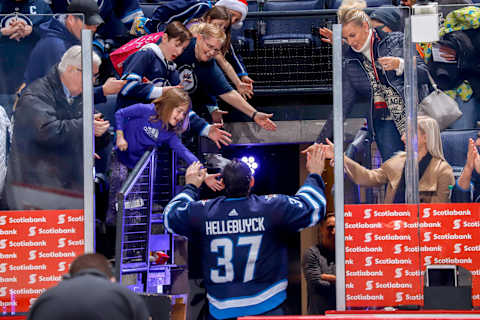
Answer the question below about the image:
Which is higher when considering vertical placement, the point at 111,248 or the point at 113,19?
the point at 113,19

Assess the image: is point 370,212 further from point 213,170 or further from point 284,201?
point 213,170

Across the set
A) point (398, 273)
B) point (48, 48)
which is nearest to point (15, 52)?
point (48, 48)

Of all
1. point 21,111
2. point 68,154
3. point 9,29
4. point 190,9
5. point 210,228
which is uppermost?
point 190,9

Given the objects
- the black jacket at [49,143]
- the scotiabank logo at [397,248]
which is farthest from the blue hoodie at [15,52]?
the scotiabank logo at [397,248]

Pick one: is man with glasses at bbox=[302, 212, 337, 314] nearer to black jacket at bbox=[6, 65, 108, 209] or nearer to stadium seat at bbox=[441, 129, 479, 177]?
stadium seat at bbox=[441, 129, 479, 177]

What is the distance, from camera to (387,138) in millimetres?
4590

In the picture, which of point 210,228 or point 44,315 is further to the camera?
point 210,228

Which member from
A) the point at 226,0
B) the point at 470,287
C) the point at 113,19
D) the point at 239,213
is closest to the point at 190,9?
the point at 226,0

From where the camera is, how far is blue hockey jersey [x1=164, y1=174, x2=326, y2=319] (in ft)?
15.0

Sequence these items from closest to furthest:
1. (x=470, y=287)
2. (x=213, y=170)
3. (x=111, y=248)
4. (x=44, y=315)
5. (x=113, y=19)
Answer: (x=44, y=315), (x=470, y=287), (x=111, y=248), (x=213, y=170), (x=113, y=19)

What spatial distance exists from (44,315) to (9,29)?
2.35m

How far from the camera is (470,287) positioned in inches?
176

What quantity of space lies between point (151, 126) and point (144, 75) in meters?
0.45

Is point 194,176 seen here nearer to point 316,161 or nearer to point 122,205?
point 122,205
